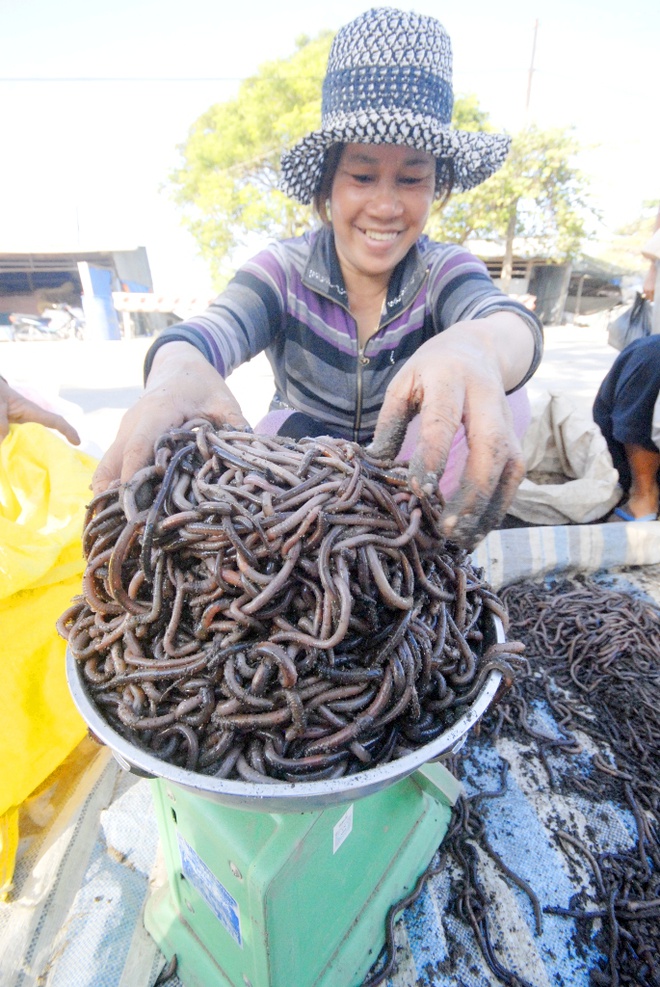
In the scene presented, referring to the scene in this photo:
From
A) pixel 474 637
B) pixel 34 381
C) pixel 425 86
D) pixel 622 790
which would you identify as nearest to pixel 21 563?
pixel 474 637

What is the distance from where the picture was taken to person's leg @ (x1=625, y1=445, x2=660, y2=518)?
14.3 feet

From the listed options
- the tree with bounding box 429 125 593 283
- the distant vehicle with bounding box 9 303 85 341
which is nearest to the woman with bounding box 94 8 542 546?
the tree with bounding box 429 125 593 283

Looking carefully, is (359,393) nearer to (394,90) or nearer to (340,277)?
(340,277)

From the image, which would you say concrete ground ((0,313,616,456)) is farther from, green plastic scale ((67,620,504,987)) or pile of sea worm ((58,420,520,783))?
green plastic scale ((67,620,504,987))

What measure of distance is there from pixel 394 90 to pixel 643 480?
357 cm

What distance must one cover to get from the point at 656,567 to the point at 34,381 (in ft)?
15.7

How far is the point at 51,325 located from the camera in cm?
2488

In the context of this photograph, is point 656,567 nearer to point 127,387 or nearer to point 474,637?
point 474,637

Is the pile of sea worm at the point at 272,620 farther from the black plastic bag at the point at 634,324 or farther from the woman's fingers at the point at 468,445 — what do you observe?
the black plastic bag at the point at 634,324

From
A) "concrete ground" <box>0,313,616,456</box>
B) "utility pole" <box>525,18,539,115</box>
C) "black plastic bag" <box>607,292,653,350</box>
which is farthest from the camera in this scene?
"utility pole" <box>525,18,539,115</box>

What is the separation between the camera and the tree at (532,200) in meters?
19.6

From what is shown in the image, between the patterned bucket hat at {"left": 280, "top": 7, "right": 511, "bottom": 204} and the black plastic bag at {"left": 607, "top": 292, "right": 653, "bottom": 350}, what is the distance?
13.9 ft

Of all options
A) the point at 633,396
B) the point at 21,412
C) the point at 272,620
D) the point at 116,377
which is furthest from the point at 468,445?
the point at 116,377

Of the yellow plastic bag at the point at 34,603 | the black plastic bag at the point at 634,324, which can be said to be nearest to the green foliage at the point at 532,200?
the black plastic bag at the point at 634,324
